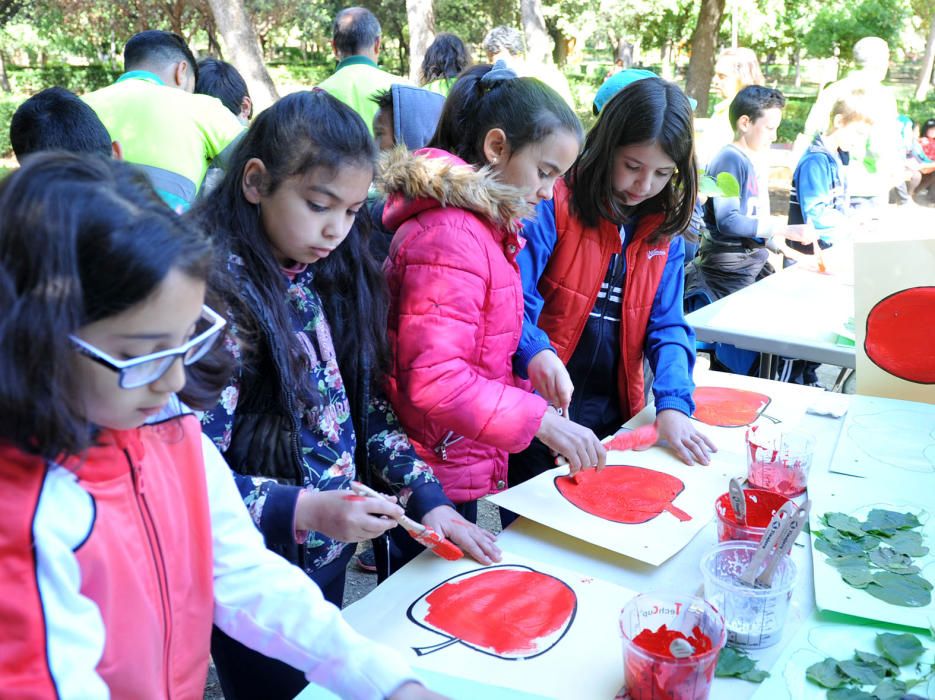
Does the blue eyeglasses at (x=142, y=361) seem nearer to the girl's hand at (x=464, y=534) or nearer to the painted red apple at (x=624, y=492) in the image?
the girl's hand at (x=464, y=534)

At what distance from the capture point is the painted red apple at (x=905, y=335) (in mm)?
1851

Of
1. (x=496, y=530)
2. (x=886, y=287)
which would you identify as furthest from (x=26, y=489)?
(x=496, y=530)

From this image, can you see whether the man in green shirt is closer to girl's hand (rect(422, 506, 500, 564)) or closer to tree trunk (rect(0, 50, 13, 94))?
girl's hand (rect(422, 506, 500, 564))

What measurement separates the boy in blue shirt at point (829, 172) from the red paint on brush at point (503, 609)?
3126 millimetres

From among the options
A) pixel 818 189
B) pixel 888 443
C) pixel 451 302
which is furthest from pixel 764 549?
pixel 818 189

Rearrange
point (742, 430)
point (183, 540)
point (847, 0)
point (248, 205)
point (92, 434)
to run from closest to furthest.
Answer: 1. point (92, 434)
2. point (183, 540)
3. point (248, 205)
4. point (742, 430)
5. point (847, 0)

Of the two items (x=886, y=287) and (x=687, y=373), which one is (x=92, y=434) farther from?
(x=886, y=287)

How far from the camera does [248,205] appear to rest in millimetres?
1217

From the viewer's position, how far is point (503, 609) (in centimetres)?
111

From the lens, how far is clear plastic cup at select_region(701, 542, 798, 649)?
1.03 m

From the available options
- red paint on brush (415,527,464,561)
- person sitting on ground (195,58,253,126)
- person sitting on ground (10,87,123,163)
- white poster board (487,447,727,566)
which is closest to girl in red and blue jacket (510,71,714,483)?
white poster board (487,447,727,566)

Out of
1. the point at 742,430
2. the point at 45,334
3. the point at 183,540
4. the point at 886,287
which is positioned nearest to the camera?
A: the point at 45,334

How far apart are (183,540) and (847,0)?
752 inches

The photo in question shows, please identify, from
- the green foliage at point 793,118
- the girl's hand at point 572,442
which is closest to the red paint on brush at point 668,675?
the girl's hand at point 572,442
